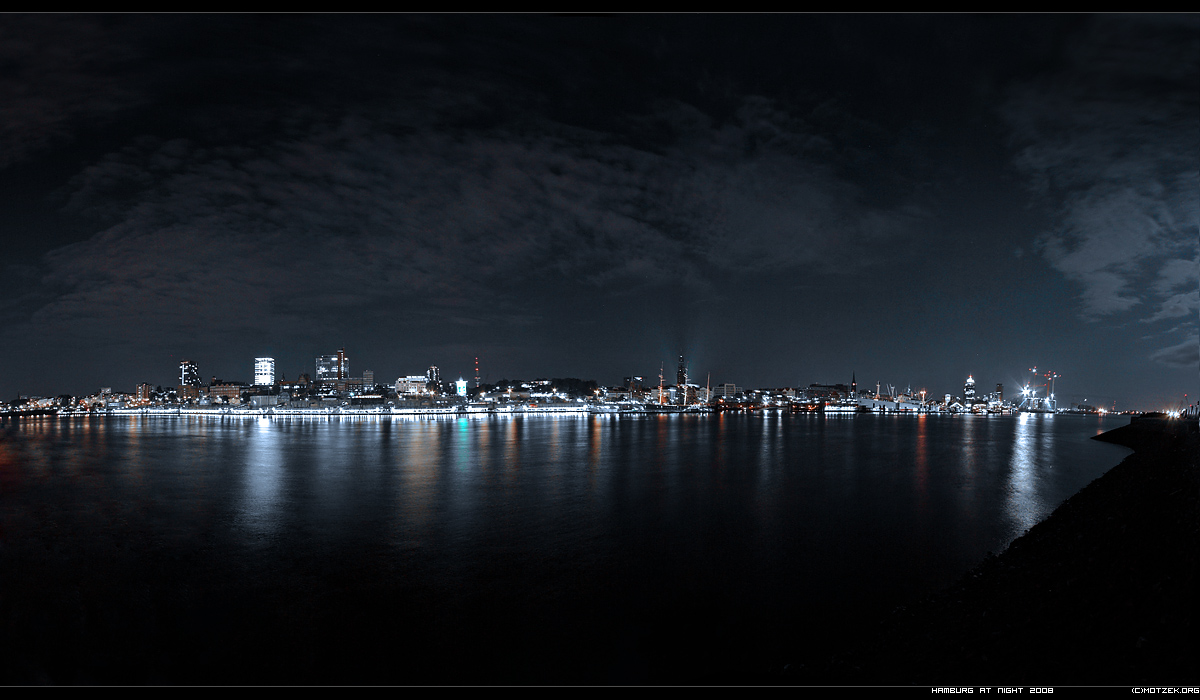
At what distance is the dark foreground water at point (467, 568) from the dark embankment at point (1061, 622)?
1117 mm

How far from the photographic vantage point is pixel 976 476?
958 inches

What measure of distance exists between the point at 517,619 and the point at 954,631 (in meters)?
5.92

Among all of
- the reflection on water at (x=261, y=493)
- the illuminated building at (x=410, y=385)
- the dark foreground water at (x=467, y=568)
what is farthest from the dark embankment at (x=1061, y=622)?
the illuminated building at (x=410, y=385)

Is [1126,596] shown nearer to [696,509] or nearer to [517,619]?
[517,619]

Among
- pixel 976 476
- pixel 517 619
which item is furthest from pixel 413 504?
pixel 976 476

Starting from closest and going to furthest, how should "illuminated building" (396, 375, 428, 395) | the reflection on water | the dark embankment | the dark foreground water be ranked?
the dark embankment → the dark foreground water → the reflection on water → "illuminated building" (396, 375, 428, 395)

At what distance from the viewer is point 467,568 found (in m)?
11.0

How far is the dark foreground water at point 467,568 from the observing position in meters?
7.41

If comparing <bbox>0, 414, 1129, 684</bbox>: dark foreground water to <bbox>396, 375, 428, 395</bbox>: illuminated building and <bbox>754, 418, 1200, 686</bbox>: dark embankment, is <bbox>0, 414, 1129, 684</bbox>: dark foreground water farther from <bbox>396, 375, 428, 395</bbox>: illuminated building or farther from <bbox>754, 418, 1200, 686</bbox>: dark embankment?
<bbox>396, 375, 428, 395</bbox>: illuminated building

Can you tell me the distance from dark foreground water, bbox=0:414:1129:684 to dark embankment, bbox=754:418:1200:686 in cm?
112

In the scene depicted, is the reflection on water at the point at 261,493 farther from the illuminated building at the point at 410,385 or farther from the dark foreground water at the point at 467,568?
the illuminated building at the point at 410,385

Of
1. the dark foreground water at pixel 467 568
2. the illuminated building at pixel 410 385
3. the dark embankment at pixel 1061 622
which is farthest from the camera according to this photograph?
the illuminated building at pixel 410 385

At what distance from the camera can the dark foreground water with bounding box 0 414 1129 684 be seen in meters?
7.41

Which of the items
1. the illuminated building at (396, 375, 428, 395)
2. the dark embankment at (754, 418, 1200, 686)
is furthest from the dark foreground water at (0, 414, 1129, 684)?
the illuminated building at (396, 375, 428, 395)
